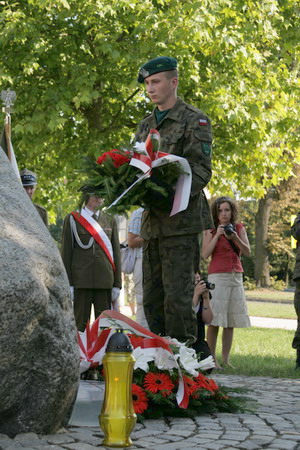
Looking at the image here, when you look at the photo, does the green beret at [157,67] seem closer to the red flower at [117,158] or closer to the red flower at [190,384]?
the red flower at [117,158]

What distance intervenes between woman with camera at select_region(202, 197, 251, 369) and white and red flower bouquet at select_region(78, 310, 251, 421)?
334cm

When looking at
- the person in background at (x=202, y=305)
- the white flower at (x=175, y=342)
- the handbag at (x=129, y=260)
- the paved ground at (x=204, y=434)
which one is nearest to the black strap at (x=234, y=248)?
the handbag at (x=129, y=260)

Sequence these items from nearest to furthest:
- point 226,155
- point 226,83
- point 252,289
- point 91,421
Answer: point 91,421, point 226,83, point 226,155, point 252,289

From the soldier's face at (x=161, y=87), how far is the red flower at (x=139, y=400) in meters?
2.06

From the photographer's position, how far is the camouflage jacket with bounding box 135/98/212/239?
589 cm

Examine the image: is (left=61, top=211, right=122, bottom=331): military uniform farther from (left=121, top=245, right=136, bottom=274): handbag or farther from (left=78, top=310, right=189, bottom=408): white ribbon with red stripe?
(left=78, top=310, right=189, bottom=408): white ribbon with red stripe

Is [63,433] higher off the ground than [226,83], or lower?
lower

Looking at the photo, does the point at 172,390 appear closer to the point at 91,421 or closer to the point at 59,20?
the point at 91,421

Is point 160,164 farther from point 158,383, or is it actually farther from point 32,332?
point 32,332

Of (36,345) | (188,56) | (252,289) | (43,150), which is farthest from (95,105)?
(252,289)

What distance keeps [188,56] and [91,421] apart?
10.8m

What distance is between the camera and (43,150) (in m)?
16.6

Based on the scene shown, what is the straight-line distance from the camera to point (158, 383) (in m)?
5.43

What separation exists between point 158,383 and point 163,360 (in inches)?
6.3
